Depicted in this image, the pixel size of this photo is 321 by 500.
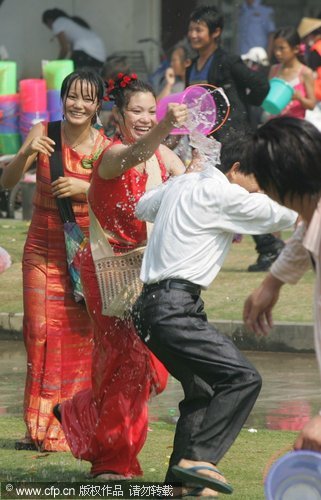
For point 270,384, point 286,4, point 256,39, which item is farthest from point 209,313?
point 286,4

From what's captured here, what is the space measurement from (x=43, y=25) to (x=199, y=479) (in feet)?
48.2

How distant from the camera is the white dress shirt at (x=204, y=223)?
522cm

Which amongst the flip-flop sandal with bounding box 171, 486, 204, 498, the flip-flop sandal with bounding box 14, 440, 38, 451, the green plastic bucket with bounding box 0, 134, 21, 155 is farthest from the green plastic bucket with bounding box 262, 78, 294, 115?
the flip-flop sandal with bounding box 171, 486, 204, 498

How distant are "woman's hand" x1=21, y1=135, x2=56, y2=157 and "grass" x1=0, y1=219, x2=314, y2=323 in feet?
11.3

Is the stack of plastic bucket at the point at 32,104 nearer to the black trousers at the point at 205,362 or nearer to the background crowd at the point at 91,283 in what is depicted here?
the background crowd at the point at 91,283

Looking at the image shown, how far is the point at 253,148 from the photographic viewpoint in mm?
4371

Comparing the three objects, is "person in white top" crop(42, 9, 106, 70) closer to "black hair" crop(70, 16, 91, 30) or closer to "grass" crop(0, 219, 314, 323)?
"black hair" crop(70, 16, 91, 30)

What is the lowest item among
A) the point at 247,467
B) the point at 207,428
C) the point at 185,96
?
the point at 247,467

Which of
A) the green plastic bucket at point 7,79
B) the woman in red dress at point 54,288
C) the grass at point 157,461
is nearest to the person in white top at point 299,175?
the grass at point 157,461

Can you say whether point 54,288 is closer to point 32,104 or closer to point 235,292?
A: point 235,292

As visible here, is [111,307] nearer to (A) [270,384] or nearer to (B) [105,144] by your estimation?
(B) [105,144]

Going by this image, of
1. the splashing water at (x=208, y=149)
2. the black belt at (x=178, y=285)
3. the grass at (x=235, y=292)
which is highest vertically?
the splashing water at (x=208, y=149)

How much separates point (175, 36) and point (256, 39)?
150 centimetres

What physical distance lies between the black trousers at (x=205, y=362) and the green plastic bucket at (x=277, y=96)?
22.0ft
